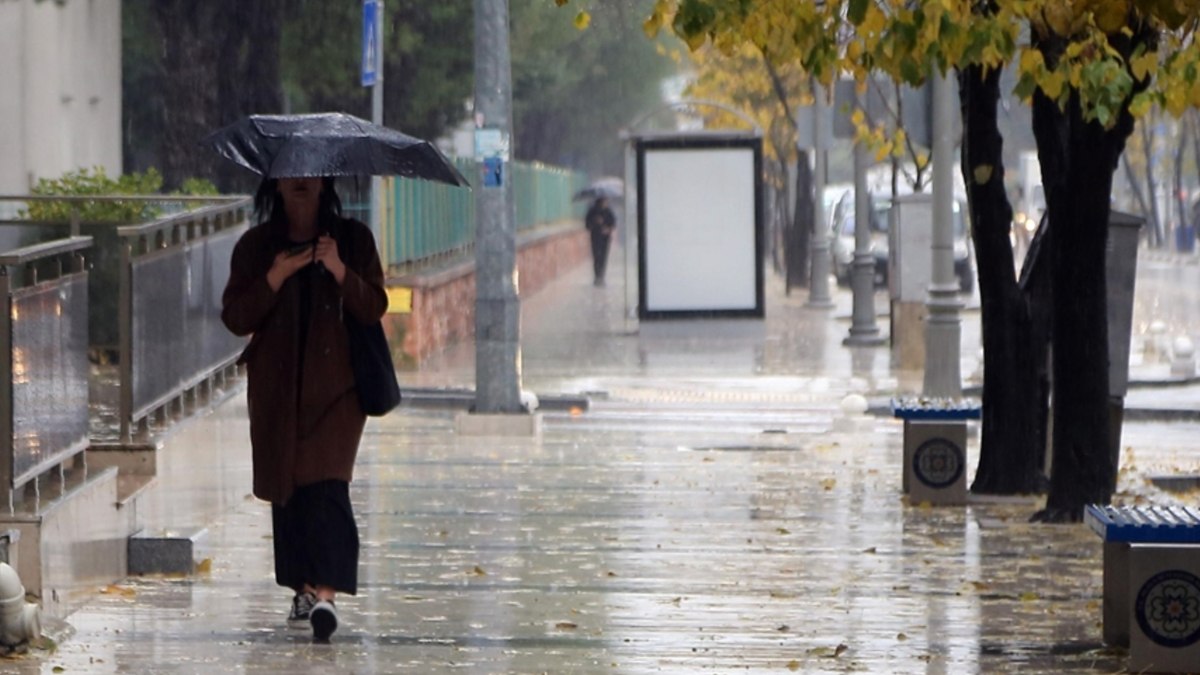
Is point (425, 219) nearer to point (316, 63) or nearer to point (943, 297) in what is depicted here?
point (316, 63)

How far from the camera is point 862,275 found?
28.5m

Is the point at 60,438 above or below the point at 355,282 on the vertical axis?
below

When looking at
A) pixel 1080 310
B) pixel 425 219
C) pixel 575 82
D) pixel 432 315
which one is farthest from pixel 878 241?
pixel 1080 310

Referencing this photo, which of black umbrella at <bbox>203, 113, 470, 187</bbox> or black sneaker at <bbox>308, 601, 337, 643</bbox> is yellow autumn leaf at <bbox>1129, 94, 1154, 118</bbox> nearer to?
black umbrella at <bbox>203, 113, 470, 187</bbox>

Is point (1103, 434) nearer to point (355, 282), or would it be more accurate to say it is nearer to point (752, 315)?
point (355, 282)

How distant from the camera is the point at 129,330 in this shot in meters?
10.0

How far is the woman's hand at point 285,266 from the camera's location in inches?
320

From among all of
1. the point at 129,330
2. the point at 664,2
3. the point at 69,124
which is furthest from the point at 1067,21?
the point at 69,124

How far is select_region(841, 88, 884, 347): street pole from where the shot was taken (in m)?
27.8

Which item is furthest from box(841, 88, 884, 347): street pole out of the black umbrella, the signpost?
the black umbrella

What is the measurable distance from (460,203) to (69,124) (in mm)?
8721

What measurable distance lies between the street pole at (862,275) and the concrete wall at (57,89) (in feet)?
28.5

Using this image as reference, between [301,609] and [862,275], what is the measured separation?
20.5 m

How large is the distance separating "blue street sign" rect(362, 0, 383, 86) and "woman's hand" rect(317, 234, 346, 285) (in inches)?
441
